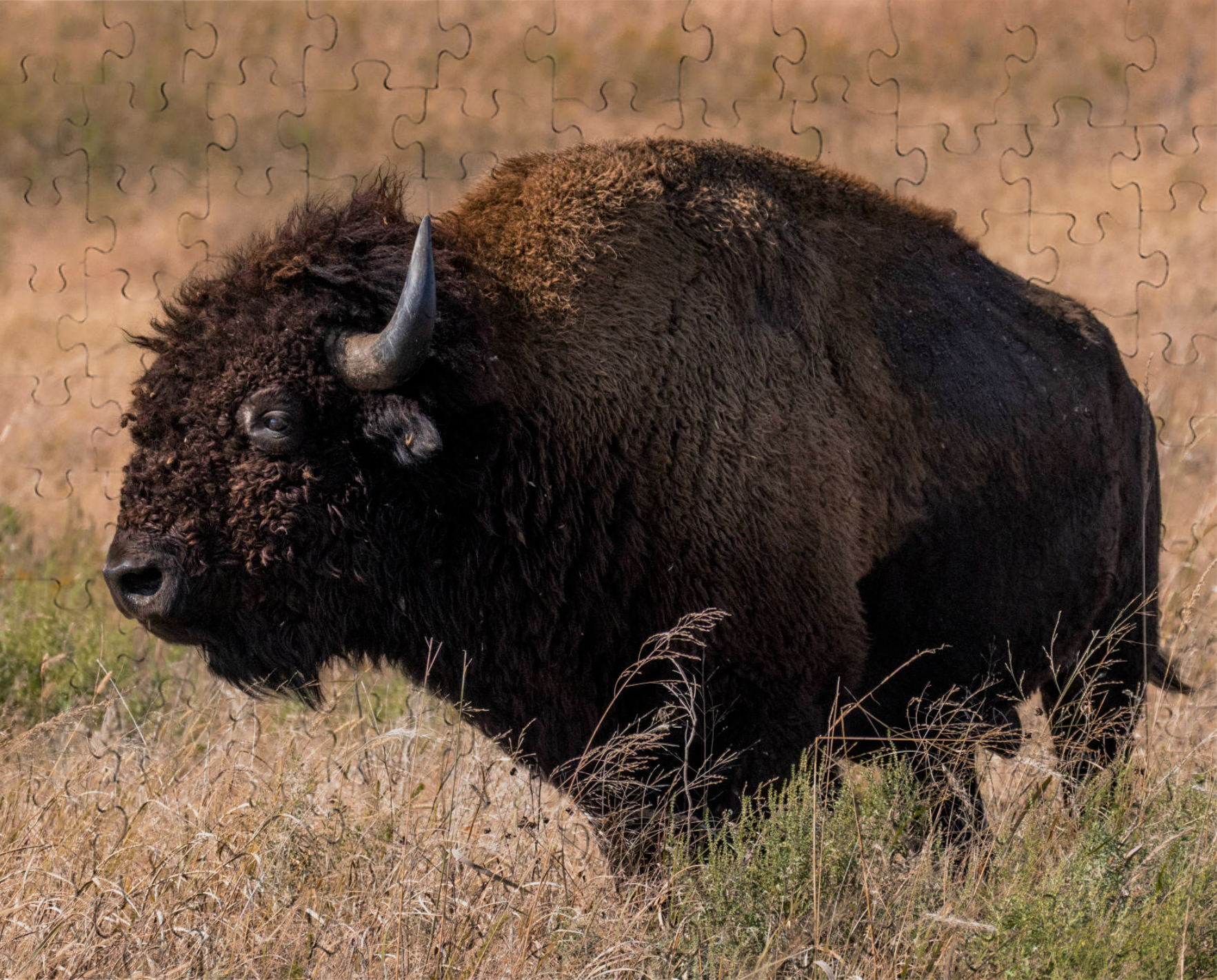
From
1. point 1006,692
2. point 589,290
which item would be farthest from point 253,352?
point 1006,692

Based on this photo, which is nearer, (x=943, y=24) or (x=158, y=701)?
(x=158, y=701)

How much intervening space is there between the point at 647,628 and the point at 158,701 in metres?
2.61

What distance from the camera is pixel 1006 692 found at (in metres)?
4.56

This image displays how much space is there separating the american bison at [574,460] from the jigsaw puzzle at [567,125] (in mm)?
6071

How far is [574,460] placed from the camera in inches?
146

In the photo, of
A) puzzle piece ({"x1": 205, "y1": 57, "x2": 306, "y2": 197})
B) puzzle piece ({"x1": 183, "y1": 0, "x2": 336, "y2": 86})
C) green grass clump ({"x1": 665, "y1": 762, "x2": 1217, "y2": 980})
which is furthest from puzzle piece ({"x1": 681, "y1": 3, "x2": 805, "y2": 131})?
green grass clump ({"x1": 665, "y1": 762, "x2": 1217, "y2": 980})

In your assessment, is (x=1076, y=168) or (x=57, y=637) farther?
(x=1076, y=168)

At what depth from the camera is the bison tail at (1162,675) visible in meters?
5.02

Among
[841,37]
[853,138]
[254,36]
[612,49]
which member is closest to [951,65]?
[853,138]

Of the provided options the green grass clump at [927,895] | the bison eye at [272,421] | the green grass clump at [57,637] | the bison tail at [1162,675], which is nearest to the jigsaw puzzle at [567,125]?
the green grass clump at [57,637]

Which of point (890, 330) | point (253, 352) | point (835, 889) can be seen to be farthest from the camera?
point (890, 330)

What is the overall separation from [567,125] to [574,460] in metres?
22.6

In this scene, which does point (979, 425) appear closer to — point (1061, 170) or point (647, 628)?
point (647, 628)

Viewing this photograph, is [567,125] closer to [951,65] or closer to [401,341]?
[951,65]
